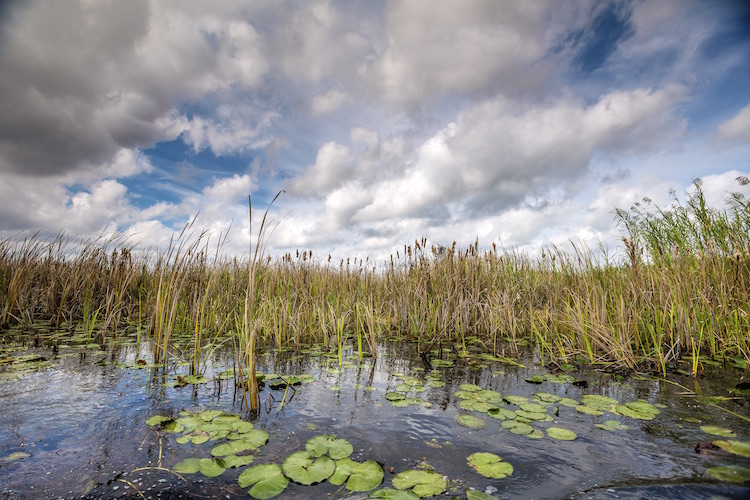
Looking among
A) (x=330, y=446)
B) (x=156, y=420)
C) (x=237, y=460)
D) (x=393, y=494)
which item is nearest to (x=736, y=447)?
(x=393, y=494)

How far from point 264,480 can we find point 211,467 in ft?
1.03

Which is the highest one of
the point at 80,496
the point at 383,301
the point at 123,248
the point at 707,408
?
the point at 123,248

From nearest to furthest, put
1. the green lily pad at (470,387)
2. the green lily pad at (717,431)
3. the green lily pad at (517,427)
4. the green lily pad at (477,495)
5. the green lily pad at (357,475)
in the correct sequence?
the green lily pad at (477,495) < the green lily pad at (357,475) < the green lily pad at (717,431) < the green lily pad at (517,427) < the green lily pad at (470,387)

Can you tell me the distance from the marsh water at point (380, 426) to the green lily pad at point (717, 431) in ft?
0.07

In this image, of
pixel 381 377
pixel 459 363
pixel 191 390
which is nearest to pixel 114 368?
pixel 191 390

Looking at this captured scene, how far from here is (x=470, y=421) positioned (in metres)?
2.26

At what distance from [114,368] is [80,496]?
230cm

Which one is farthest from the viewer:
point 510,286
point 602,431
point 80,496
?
point 510,286

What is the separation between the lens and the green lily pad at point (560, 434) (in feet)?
6.64

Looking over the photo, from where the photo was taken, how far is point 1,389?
2738mm

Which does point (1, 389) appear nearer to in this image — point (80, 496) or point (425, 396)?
point (80, 496)

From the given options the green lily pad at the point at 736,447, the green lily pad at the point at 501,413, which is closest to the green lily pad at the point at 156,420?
the green lily pad at the point at 501,413

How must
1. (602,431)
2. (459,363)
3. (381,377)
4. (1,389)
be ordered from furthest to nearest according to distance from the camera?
(459,363), (381,377), (1,389), (602,431)

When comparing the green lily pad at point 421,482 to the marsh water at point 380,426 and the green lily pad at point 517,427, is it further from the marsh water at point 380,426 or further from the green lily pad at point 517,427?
the green lily pad at point 517,427
